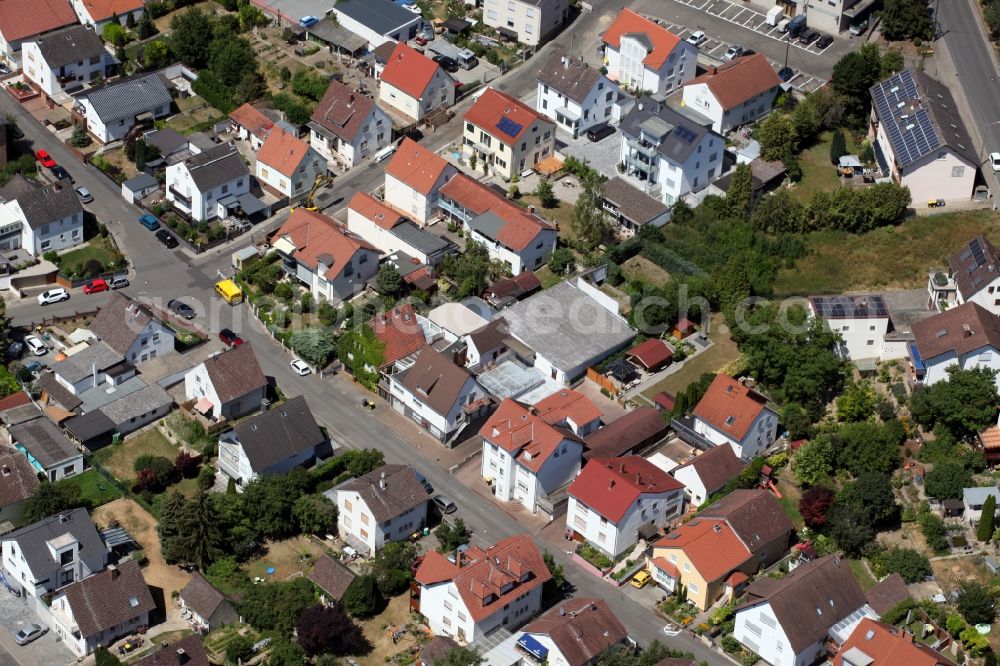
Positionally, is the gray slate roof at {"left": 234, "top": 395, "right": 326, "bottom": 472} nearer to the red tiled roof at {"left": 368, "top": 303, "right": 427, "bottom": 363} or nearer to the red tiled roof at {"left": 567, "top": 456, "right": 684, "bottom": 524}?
the red tiled roof at {"left": 368, "top": 303, "right": 427, "bottom": 363}

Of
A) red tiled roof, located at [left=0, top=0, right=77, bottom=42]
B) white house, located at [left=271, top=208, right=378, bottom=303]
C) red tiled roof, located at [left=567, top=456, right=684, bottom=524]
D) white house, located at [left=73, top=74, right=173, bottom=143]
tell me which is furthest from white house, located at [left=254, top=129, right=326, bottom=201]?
red tiled roof, located at [left=567, top=456, right=684, bottom=524]

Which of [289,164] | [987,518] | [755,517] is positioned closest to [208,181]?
[289,164]

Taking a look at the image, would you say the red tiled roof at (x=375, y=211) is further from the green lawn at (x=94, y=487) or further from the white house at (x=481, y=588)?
the white house at (x=481, y=588)

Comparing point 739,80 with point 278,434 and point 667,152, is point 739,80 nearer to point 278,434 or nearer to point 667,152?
point 667,152

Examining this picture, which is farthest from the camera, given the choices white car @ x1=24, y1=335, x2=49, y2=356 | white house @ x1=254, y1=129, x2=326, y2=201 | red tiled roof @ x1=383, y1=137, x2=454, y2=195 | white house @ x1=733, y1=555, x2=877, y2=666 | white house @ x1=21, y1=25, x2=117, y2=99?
white house @ x1=21, y1=25, x2=117, y2=99

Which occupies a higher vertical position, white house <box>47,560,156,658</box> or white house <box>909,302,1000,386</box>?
white house <box>909,302,1000,386</box>

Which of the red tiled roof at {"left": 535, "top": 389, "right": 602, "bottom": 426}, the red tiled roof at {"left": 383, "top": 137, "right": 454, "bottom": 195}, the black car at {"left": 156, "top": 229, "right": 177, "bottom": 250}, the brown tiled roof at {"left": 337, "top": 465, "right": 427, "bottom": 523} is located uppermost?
the red tiled roof at {"left": 383, "top": 137, "right": 454, "bottom": 195}

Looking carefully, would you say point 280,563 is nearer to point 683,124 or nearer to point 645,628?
point 645,628
